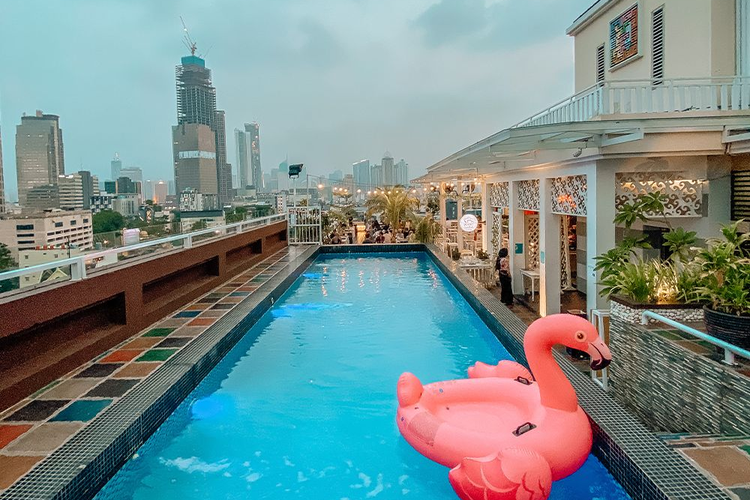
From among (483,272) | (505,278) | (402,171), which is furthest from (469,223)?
(402,171)

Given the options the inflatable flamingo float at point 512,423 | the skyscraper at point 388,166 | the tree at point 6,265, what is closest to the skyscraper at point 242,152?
the skyscraper at point 388,166

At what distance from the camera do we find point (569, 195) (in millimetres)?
8422

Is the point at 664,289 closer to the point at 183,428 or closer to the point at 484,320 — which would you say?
the point at 484,320

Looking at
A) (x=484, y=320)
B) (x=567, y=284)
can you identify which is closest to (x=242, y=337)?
(x=484, y=320)

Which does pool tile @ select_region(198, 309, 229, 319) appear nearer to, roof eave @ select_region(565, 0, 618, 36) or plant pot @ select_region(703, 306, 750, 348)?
plant pot @ select_region(703, 306, 750, 348)

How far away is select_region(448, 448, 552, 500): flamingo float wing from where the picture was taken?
3043mm

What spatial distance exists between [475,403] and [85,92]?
365 feet

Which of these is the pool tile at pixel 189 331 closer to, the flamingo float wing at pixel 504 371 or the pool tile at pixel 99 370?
the pool tile at pixel 99 370

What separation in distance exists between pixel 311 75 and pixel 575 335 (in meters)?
61.1

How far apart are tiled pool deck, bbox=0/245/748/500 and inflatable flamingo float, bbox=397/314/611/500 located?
1.38 ft

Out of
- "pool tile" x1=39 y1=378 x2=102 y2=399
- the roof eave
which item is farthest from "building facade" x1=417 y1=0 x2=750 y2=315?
"pool tile" x1=39 y1=378 x2=102 y2=399

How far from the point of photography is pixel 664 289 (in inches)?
199

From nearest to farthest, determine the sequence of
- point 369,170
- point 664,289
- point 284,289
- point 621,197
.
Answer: point 664,289 → point 621,197 → point 284,289 → point 369,170

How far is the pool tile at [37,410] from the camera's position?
13.1ft
